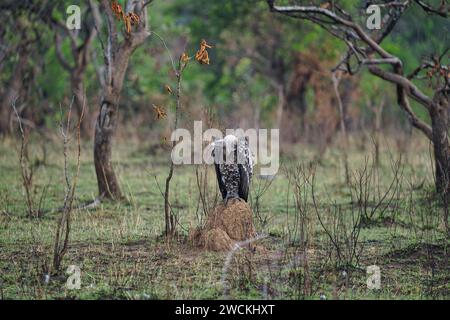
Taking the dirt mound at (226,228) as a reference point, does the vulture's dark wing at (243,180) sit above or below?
above

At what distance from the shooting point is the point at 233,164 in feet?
27.4

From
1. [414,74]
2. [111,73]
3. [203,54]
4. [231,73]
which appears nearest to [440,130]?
[414,74]

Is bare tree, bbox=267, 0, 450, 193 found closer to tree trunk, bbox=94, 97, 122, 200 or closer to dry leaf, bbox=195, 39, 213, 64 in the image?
tree trunk, bbox=94, 97, 122, 200

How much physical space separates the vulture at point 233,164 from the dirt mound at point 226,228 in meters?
0.13

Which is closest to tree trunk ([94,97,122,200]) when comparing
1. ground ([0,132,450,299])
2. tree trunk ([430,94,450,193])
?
ground ([0,132,450,299])

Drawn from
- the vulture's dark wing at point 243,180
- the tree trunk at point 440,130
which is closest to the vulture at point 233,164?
the vulture's dark wing at point 243,180

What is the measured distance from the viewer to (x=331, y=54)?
69.5ft

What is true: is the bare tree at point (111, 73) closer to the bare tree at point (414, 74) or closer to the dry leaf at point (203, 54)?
the bare tree at point (414, 74)

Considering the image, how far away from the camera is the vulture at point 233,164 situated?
8.29 meters

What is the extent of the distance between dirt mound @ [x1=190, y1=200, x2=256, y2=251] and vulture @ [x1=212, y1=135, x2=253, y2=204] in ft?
0.43

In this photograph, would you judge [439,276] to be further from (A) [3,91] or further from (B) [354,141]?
(A) [3,91]

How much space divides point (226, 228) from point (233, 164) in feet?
1.99

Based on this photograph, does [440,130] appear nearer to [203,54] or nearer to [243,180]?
[243,180]

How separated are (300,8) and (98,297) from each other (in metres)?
5.90
